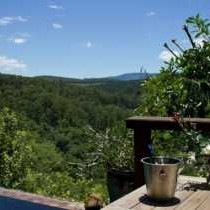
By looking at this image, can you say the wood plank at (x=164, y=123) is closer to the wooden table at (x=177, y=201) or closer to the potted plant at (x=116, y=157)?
the wooden table at (x=177, y=201)

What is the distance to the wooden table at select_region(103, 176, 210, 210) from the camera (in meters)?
1.92

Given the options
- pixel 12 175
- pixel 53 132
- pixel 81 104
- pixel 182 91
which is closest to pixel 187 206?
pixel 182 91

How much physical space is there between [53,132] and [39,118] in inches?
214

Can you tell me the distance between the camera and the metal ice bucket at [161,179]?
1.99 metres

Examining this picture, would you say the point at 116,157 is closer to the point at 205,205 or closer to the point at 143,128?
the point at 143,128

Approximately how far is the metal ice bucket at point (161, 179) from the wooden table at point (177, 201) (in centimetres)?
3

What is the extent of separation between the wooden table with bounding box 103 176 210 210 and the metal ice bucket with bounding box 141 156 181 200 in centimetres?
3

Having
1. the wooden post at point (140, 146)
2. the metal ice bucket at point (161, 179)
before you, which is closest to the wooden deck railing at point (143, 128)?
the wooden post at point (140, 146)

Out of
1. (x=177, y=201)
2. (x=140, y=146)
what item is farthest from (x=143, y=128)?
(x=177, y=201)

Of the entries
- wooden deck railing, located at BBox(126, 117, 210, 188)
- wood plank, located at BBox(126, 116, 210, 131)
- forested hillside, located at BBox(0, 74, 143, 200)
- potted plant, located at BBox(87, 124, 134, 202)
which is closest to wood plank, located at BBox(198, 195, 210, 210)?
wood plank, located at BBox(126, 116, 210, 131)

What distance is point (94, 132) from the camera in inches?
154

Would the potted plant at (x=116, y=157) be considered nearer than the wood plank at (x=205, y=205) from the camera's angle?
No

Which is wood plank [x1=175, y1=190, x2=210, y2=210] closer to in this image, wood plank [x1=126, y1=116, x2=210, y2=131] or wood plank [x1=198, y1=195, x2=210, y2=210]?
wood plank [x1=198, y1=195, x2=210, y2=210]

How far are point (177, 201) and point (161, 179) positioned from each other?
122 millimetres
